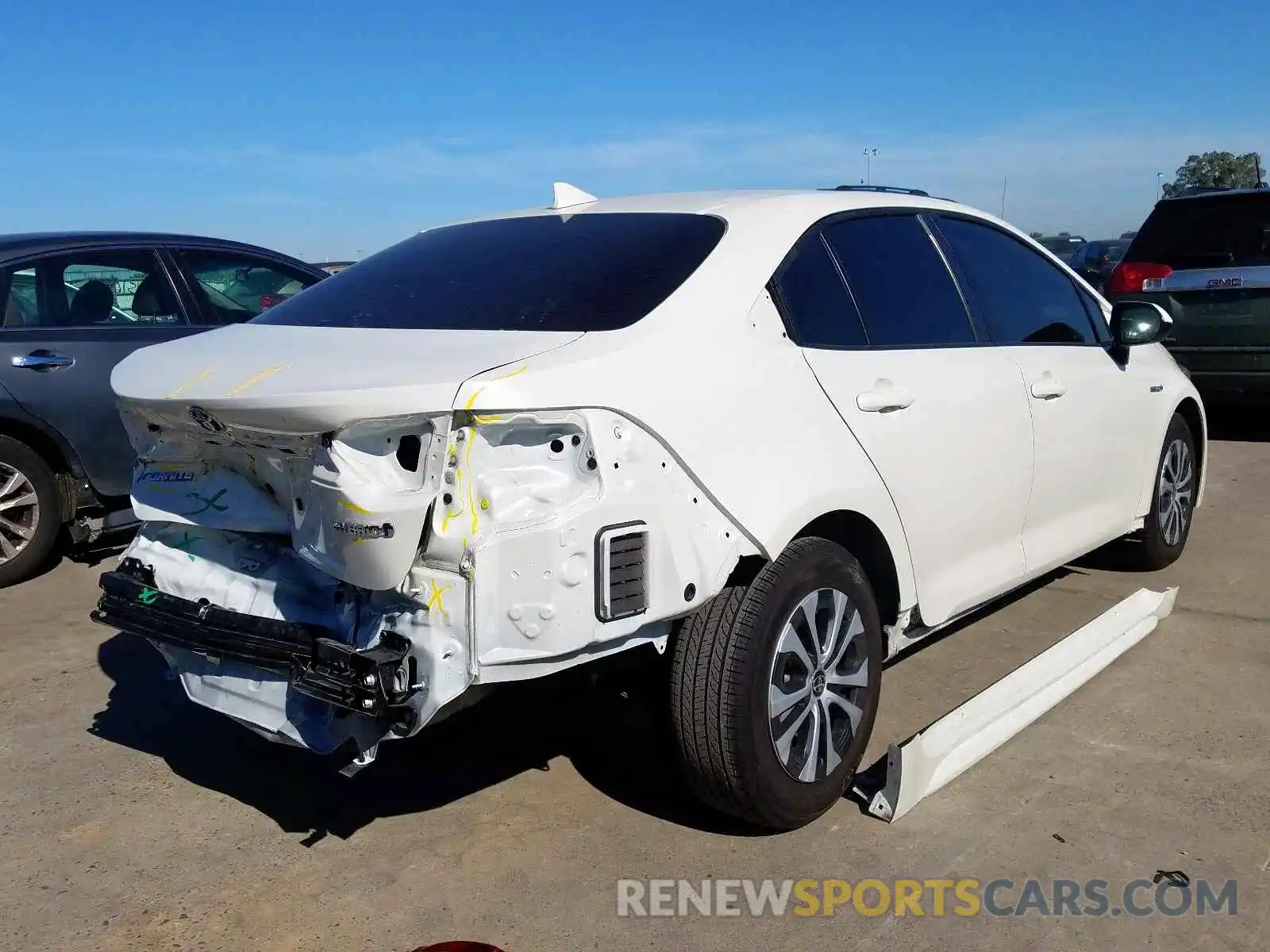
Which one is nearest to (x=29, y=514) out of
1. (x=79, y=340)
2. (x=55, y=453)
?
(x=55, y=453)

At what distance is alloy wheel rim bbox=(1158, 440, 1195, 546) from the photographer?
5.28 metres

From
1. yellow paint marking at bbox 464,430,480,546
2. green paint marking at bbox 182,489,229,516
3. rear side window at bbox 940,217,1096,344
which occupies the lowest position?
green paint marking at bbox 182,489,229,516

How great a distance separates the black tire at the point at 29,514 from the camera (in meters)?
5.57

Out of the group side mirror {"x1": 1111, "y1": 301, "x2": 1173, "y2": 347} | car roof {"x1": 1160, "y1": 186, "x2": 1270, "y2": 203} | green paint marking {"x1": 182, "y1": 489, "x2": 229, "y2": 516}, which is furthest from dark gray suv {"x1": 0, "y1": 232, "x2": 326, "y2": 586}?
car roof {"x1": 1160, "y1": 186, "x2": 1270, "y2": 203}

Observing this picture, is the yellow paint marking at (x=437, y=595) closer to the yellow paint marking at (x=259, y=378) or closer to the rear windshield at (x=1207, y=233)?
the yellow paint marking at (x=259, y=378)

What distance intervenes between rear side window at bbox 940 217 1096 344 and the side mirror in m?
0.10

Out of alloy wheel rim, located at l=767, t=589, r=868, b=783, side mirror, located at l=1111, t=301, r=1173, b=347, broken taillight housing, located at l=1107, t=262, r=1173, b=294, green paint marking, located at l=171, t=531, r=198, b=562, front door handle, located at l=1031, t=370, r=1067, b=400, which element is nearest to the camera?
alloy wheel rim, located at l=767, t=589, r=868, b=783

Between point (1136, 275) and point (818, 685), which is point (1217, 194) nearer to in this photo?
point (1136, 275)

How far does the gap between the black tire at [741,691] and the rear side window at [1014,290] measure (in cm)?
145

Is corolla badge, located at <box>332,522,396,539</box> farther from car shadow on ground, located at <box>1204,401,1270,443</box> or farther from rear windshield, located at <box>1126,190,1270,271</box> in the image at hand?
car shadow on ground, located at <box>1204,401,1270,443</box>

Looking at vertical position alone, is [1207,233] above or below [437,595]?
above

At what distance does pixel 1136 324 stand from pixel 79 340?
475cm

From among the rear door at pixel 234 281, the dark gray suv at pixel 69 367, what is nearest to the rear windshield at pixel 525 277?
the dark gray suv at pixel 69 367

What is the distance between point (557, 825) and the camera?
3.31m
